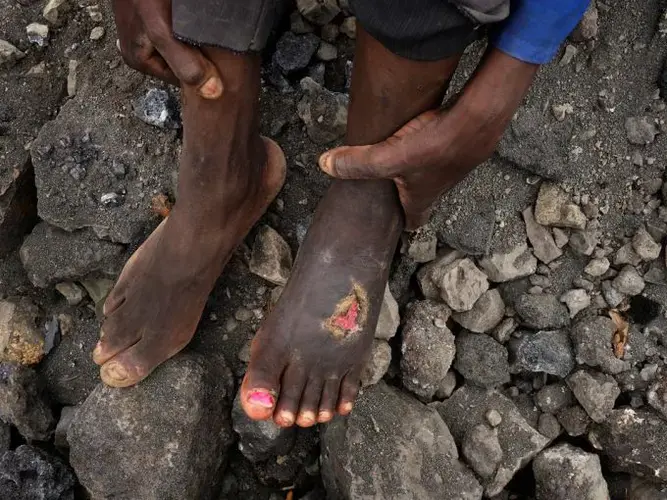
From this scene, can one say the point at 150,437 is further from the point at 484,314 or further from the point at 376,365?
the point at 484,314

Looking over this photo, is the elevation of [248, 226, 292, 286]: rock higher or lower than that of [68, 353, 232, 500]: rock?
higher

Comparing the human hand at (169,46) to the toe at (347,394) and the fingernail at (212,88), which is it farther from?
the toe at (347,394)

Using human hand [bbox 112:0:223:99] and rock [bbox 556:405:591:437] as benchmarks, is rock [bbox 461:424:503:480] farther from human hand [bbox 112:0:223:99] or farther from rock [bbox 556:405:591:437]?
human hand [bbox 112:0:223:99]

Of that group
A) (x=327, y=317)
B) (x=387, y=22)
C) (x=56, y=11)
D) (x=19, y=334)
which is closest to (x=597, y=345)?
(x=327, y=317)

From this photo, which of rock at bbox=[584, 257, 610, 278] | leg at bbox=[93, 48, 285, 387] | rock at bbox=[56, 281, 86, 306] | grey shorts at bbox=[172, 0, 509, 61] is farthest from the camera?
Result: rock at bbox=[56, 281, 86, 306]

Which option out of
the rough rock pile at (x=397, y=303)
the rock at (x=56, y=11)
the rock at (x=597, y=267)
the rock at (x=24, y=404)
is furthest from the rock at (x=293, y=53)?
the rock at (x=24, y=404)

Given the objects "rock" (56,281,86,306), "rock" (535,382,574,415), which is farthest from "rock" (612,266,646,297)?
"rock" (56,281,86,306)

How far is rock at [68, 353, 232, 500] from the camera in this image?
4.26 ft

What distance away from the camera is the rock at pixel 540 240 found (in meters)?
1.41

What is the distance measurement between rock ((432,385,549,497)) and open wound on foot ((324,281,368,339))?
0.87ft

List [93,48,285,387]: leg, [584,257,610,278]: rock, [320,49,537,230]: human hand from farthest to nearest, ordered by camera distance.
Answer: [584,257,610,278]: rock → [93,48,285,387]: leg → [320,49,537,230]: human hand

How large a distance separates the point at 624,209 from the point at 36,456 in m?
1.26

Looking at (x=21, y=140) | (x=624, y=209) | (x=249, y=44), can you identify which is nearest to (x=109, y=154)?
(x=21, y=140)

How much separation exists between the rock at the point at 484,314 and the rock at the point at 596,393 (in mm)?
187
